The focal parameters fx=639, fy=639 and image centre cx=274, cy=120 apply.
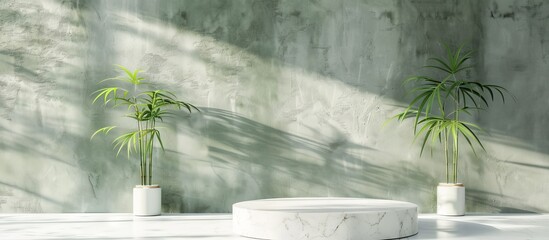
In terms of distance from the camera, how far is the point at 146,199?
5176 mm

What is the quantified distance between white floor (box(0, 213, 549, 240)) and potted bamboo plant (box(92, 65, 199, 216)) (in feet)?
0.59

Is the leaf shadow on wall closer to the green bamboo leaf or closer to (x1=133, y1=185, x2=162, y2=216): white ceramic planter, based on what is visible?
(x1=133, y1=185, x2=162, y2=216): white ceramic planter

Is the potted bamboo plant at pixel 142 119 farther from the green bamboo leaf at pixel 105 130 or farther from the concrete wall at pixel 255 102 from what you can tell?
the concrete wall at pixel 255 102

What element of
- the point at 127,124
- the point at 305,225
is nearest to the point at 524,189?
the point at 305,225

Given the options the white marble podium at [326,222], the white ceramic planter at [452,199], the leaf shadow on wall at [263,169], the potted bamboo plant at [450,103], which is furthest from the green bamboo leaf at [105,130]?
the white ceramic planter at [452,199]

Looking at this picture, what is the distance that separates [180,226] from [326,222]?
4.21 feet

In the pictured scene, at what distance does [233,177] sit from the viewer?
561 centimetres

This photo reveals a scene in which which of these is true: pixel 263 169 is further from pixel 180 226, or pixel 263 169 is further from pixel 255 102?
pixel 180 226

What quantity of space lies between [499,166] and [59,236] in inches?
147

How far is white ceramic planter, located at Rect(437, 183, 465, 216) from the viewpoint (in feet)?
17.2

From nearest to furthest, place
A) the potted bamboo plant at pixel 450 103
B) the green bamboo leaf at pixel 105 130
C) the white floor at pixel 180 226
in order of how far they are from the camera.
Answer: the white floor at pixel 180 226 → the green bamboo leaf at pixel 105 130 → the potted bamboo plant at pixel 450 103

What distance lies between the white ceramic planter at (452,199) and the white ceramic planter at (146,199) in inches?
92.2

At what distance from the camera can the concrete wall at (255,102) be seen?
220 inches

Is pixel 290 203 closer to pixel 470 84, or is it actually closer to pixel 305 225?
pixel 305 225
